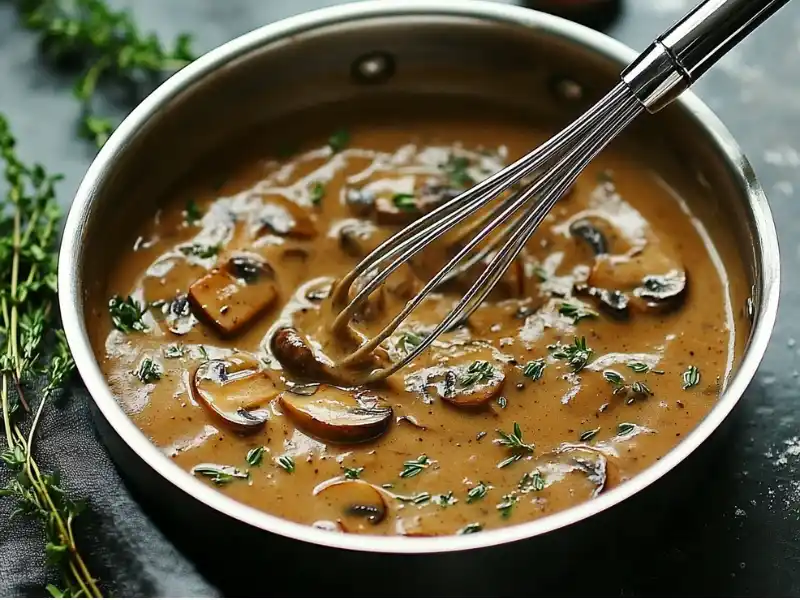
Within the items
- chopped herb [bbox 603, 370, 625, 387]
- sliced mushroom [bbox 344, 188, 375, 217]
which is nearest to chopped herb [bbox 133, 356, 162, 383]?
sliced mushroom [bbox 344, 188, 375, 217]

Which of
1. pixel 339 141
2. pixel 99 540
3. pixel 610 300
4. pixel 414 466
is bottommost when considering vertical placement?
pixel 99 540

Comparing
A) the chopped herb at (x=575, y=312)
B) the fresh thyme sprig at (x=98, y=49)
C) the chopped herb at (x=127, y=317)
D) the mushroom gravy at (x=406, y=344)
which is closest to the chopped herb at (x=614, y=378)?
the mushroom gravy at (x=406, y=344)

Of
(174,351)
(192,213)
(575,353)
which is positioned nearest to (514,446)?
(575,353)

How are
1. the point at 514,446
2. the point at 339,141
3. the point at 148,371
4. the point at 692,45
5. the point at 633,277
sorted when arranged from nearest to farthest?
the point at 692,45 → the point at 514,446 → the point at 148,371 → the point at 633,277 → the point at 339,141

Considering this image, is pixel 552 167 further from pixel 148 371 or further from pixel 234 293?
pixel 148 371

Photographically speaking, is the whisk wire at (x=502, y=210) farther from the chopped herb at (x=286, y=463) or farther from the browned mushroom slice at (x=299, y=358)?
the chopped herb at (x=286, y=463)

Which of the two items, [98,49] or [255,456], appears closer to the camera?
[255,456]

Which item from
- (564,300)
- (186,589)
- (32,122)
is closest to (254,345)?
(186,589)
